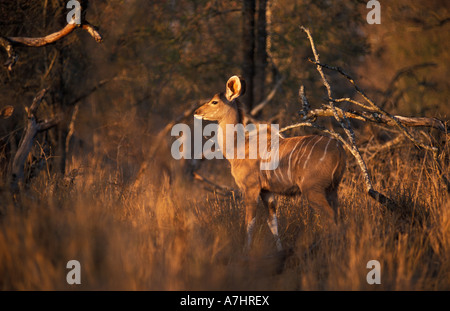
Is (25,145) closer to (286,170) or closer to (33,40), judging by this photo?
(33,40)

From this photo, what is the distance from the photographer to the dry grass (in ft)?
12.5

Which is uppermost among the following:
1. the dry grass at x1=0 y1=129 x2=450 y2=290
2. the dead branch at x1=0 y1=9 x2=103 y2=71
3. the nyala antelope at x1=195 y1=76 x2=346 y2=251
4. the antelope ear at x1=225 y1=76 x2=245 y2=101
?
the dead branch at x1=0 y1=9 x2=103 y2=71

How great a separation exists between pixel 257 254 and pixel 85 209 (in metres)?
1.80

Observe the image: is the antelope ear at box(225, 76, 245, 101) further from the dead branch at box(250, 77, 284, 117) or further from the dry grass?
the dead branch at box(250, 77, 284, 117)

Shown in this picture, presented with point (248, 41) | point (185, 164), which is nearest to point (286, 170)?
point (248, 41)

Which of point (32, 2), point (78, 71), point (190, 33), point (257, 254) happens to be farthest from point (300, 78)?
point (257, 254)

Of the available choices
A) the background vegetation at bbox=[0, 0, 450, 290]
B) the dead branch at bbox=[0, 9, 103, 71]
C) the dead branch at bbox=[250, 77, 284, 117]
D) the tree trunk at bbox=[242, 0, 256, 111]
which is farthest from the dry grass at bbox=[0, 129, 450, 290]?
the dead branch at bbox=[250, 77, 284, 117]

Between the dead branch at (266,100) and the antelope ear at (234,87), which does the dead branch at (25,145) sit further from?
the dead branch at (266,100)

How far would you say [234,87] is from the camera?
20.8 ft

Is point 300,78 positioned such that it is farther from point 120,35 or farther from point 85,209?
point 85,209

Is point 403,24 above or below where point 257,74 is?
above

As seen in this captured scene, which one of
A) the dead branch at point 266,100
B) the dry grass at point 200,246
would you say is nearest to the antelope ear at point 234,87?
the dry grass at point 200,246

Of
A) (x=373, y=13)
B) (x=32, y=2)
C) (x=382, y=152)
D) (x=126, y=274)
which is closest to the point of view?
(x=126, y=274)

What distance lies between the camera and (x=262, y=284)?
4055 mm
